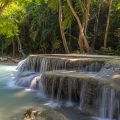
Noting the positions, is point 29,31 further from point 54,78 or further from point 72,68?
point 54,78

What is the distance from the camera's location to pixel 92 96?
991cm

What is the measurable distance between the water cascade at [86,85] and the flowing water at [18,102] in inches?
15.4

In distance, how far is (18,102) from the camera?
11.3 meters

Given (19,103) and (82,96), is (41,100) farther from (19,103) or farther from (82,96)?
(82,96)

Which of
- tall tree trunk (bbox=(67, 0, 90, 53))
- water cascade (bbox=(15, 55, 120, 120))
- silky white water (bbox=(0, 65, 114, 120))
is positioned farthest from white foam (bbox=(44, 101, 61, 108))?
tall tree trunk (bbox=(67, 0, 90, 53))

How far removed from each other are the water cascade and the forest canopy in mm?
8076

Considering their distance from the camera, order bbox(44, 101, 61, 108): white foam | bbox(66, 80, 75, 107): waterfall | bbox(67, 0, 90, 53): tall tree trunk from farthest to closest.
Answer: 1. bbox(67, 0, 90, 53): tall tree trunk
2. bbox(66, 80, 75, 107): waterfall
3. bbox(44, 101, 61, 108): white foam

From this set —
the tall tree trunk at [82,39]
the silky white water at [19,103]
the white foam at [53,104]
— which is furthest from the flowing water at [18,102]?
the tall tree trunk at [82,39]

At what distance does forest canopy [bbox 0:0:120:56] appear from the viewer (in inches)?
925

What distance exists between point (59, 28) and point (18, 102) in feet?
58.2

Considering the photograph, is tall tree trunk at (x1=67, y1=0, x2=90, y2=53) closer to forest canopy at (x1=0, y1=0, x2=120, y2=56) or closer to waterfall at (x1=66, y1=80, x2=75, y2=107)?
forest canopy at (x1=0, y1=0, x2=120, y2=56)

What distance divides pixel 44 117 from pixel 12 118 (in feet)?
4.96

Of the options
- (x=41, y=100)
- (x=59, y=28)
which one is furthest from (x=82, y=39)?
(x=41, y=100)

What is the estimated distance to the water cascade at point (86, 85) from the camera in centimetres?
941
